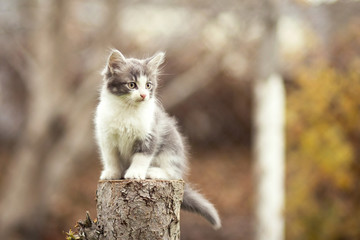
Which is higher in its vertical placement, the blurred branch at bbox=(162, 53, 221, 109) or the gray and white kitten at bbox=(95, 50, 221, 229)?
the blurred branch at bbox=(162, 53, 221, 109)

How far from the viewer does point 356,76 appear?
9695mm

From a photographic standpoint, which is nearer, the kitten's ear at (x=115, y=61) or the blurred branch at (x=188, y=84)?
the kitten's ear at (x=115, y=61)

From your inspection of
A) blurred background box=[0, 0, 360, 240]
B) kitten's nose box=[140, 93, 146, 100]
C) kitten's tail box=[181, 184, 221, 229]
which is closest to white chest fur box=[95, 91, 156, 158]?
kitten's nose box=[140, 93, 146, 100]

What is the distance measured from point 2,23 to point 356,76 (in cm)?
712

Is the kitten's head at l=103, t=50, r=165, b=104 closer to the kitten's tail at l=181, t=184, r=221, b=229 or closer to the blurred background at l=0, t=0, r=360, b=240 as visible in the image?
the kitten's tail at l=181, t=184, r=221, b=229

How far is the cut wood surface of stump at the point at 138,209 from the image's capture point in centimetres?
346

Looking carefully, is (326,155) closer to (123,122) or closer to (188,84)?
(188,84)

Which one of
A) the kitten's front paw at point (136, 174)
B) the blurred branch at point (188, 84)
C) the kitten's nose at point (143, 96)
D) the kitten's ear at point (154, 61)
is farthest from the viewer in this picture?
the blurred branch at point (188, 84)

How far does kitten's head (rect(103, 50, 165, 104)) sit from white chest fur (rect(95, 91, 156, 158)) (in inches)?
2.5

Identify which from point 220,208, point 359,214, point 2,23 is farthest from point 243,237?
point 2,23

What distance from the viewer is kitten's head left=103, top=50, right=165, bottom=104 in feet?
12.5

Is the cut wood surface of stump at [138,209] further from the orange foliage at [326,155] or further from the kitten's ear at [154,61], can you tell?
the orange foliage at [326,155]

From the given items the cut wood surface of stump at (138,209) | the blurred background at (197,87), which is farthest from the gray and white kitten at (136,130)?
the blurred background at (197,87)

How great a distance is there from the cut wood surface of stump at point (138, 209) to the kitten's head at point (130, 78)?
2.11 feet
